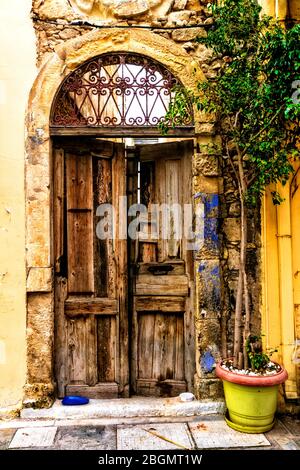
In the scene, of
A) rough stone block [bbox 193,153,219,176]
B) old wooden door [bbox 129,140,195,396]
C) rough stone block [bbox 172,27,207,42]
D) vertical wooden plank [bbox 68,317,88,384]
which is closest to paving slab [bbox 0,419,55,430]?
vertical wooden plank [bbox 68,317,88,384]

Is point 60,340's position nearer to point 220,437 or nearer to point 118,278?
point 118,278

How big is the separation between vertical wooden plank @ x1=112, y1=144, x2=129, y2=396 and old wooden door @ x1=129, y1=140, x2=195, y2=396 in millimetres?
127

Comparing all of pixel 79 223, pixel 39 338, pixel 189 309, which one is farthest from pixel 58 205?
pixel 189 309

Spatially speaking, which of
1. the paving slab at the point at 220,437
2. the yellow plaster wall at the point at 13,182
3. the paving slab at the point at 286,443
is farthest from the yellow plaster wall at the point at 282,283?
the yellow plaster wall at the point at 13,182

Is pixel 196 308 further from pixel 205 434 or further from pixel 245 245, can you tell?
pixel 205 434

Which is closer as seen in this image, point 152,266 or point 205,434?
point 205,434

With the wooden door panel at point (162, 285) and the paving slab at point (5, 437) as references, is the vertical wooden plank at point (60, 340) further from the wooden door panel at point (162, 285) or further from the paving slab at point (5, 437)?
the wooden door panel at point (162, 285)

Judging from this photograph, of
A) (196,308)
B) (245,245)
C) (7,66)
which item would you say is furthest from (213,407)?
(7,66)

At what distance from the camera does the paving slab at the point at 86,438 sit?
3.38m

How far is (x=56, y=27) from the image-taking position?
4.07 m

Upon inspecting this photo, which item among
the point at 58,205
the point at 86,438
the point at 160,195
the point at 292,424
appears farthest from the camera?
the point at 160,195

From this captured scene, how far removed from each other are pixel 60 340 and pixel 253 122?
105 inches

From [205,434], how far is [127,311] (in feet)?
4.35

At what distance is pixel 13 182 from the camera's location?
399cm
